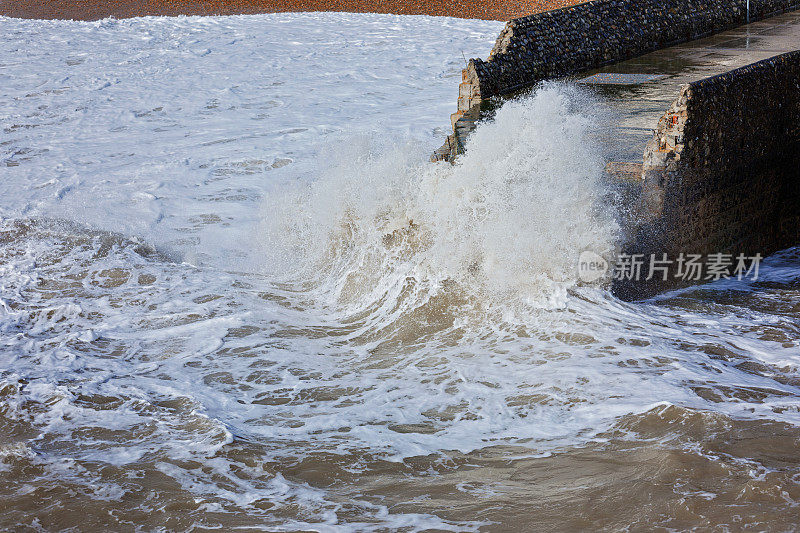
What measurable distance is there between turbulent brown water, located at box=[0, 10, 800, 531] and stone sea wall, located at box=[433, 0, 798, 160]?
848 mm

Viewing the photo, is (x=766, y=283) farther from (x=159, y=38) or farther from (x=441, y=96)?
(x=159, y=38)

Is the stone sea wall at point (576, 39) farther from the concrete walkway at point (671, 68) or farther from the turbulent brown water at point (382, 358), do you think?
the turbulent brown water at point (382, 358)

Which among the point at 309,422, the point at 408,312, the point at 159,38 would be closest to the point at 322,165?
the point at 408,312

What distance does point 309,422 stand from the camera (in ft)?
15.6

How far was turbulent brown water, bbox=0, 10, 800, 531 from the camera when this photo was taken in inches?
149

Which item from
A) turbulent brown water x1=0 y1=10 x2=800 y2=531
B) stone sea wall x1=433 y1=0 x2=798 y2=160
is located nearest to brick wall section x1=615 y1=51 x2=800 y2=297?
turbulent brown water x1=0 y1=10 x2=800 y2=531

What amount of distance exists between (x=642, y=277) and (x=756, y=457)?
2517 millimetres

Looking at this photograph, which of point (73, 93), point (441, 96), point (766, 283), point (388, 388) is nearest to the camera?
point (388, 388)

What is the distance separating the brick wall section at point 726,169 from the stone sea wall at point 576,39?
1.99 metres

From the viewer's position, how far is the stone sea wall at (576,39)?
879 centimetres

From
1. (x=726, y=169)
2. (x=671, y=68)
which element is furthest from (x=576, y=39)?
(x=726, y=169)

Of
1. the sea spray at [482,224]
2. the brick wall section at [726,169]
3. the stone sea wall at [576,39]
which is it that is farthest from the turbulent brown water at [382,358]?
the stone sea wall at [576,39]

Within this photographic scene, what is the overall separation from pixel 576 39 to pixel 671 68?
125cm

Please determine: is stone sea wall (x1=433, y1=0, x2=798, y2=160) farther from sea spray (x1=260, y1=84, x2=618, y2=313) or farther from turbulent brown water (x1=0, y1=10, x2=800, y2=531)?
turbulent brown water (x1=0, y1=10, x2=800, y2=531)
